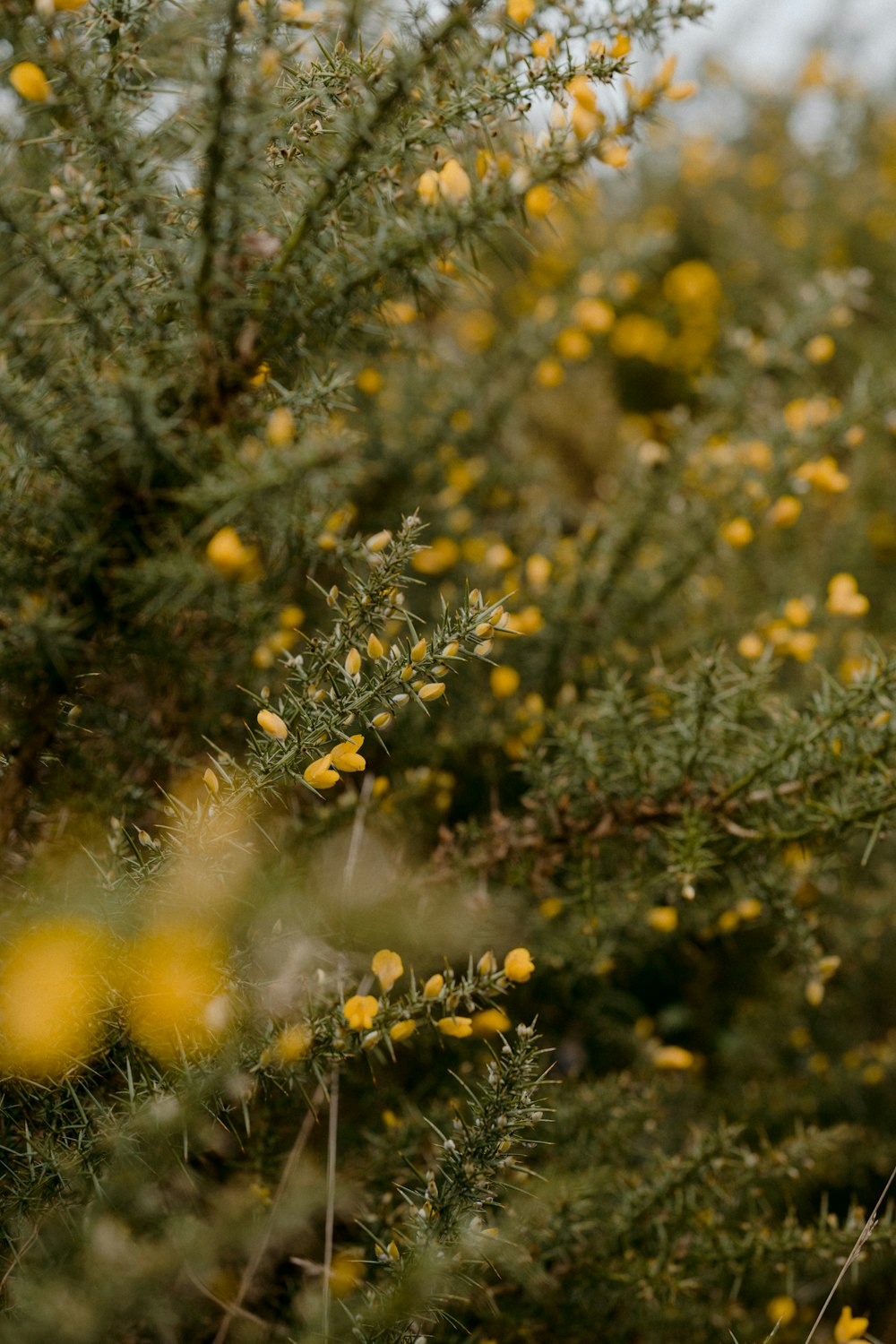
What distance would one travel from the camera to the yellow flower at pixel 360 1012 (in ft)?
2.90

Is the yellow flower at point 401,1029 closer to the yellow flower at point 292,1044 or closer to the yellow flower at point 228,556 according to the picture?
the yellow flower at point 292,1044

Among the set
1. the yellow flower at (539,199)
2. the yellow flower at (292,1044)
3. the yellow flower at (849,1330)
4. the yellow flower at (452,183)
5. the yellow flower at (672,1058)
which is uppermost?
the yellow flower at (452,183)

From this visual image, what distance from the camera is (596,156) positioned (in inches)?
40.6

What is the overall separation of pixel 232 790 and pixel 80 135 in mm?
705

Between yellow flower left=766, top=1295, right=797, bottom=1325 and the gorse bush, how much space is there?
0.12 ft

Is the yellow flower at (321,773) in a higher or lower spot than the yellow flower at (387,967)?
higher

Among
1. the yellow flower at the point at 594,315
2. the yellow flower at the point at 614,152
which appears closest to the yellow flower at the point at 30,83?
the yellow flower at the point at 614,152

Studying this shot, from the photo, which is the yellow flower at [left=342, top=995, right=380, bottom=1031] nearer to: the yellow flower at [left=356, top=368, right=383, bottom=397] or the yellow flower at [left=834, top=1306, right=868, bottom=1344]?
the yellow flower at [left=834, top=1306, right=868, bottom=1344]

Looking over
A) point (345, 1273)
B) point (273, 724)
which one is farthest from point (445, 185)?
point (345, 1273)

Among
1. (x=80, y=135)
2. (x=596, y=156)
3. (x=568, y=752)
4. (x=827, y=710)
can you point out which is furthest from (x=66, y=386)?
(x=827, y=710)

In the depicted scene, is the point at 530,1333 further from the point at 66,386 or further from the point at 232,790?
the point at 66,386

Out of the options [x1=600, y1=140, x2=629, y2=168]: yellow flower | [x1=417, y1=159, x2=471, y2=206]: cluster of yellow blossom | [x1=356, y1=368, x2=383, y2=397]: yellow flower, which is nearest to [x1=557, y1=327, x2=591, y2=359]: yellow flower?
[x1=356, y1=368, x2=383, y2=397]: yellow flower

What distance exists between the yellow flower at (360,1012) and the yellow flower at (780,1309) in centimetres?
104

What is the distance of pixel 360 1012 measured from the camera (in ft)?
2.93
